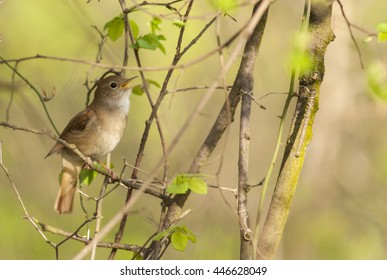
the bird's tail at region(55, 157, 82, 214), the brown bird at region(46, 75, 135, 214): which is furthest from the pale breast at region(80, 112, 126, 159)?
the bird's tail at region(55, 157, 82, 214)

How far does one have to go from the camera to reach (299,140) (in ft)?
12.1

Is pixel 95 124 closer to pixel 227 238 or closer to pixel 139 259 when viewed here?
pixel 139 259

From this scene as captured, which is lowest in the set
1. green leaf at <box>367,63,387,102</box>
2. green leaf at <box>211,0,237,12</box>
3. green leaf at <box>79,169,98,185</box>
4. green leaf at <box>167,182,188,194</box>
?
green leaf at <box>167,182,188,194</box>

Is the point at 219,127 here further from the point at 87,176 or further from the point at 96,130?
the point at 96,130

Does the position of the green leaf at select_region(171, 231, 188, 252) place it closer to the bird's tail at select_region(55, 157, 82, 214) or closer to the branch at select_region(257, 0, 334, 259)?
the branch at select_region(257, 0, 334, 259)

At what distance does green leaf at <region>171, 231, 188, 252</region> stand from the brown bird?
93.7 inches

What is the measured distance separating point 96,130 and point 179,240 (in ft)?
8.60

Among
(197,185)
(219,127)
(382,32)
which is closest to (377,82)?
(382,32)

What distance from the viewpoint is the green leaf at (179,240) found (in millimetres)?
3768

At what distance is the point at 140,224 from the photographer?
414 inches

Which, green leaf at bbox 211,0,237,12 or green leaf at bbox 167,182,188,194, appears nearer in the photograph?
green leaf at bbox 211,0,237,12

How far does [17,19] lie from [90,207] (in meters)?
2.85

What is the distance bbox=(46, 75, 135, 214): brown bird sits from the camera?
614 cm
